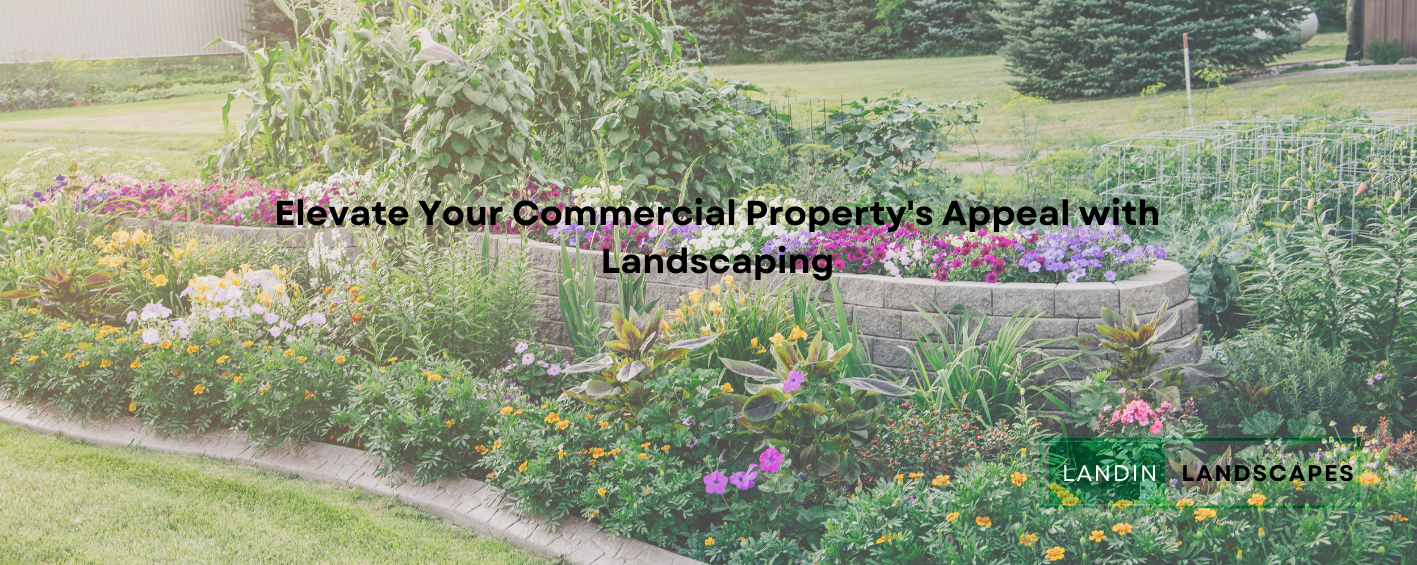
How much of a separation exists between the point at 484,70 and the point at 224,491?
2513 millimetres

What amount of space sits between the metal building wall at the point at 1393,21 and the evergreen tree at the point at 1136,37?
5.44ft

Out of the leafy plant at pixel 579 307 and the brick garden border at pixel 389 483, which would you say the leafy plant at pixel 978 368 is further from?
the leafy plant at pixel 579 307

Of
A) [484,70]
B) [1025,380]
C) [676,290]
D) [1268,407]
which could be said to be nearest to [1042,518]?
[1025,380]

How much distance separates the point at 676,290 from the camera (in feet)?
12.4

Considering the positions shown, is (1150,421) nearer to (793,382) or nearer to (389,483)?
(793,382)

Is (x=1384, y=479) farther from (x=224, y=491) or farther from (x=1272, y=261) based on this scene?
(x=224, y=491)

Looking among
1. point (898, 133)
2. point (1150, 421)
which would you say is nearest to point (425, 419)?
point (1150, 421)

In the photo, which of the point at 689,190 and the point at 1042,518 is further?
the point at 689,190

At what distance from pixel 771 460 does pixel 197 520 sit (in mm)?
1743

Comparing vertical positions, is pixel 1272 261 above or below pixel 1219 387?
above

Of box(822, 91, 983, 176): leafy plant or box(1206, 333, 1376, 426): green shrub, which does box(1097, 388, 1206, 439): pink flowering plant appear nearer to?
box(1206, 333, 1376, 426): green shrub

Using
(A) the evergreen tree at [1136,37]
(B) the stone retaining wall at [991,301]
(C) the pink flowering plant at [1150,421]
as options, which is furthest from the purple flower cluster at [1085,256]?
(A) the evergreen tree at [1136,37]

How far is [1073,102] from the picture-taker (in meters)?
13.1

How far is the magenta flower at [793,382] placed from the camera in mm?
2566
